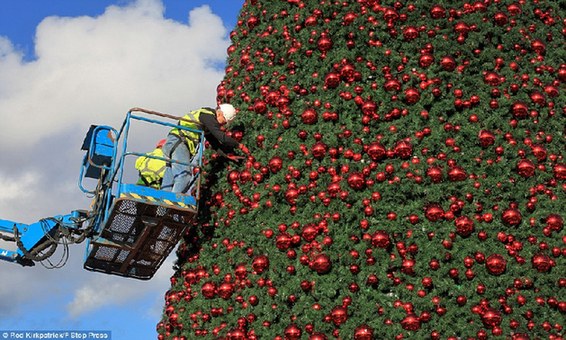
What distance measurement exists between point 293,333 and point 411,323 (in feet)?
3.17

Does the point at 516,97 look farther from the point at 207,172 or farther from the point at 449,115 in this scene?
the point at 207,172

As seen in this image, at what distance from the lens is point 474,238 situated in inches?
254

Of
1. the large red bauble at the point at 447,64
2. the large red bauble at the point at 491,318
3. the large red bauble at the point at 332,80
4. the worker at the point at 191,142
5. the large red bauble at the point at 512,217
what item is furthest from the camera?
the worker at the point at 191,142

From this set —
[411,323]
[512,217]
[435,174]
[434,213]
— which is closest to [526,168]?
[512,217]

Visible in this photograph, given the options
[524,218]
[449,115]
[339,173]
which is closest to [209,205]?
[339,173]

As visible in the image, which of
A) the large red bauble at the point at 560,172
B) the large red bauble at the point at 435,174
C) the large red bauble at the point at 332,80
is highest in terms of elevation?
Result: the large red bauble at the point at 332,80

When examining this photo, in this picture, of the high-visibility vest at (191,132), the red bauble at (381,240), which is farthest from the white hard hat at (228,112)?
the red bauble at (381,240)

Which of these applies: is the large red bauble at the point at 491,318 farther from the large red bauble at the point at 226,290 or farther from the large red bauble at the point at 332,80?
the large red bauble at the point at 332,80

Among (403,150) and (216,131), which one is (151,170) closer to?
(216,131)

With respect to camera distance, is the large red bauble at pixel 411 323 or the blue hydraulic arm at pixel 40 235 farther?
the blue hydraulic arm at pixel 40 235

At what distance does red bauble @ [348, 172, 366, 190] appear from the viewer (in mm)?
6715

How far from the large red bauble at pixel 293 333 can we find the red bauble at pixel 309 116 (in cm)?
195

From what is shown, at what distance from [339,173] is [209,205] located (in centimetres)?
167

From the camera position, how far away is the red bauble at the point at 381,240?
6.43 m
